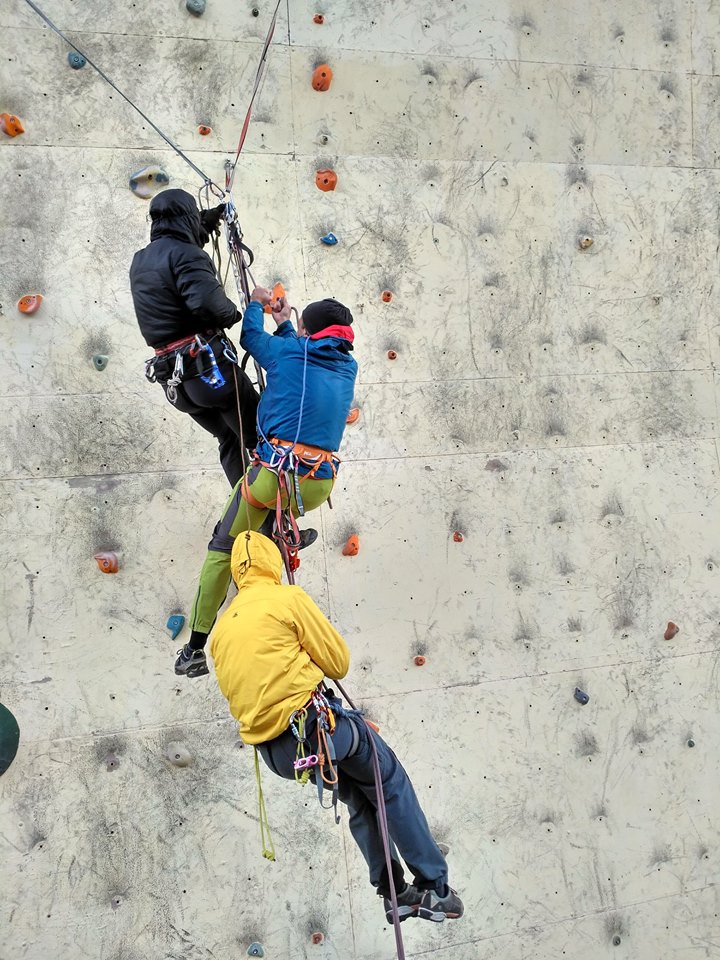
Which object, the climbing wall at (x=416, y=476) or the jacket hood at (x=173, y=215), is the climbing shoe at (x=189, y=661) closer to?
the climbing wall at (x=416, y=476)

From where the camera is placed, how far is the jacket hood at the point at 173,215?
2320mm

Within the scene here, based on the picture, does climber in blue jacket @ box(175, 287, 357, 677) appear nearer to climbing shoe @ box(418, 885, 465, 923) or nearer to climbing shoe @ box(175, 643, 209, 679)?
climbing shoe @ box(175, 643, 209, 679)

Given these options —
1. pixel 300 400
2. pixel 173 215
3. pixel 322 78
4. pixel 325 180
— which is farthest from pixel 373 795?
pixel 322 78

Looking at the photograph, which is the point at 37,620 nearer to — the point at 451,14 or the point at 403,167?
the point at 403,167

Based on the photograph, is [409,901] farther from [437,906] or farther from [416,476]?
[416,476]

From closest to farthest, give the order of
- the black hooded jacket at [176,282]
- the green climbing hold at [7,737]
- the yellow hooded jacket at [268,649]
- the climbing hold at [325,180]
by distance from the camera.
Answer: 1. the yellow hooded jacket at [268,649]
2. the black hooded jacket at [176,282]
3. the green climbing hold at [7,737]
4. the climbing hold at [325,180]

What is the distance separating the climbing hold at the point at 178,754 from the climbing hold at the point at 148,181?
85.2 inches

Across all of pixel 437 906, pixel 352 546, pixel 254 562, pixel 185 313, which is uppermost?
pixel 185 313

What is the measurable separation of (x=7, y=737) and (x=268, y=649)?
166cm

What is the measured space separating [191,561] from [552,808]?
188 centimetres

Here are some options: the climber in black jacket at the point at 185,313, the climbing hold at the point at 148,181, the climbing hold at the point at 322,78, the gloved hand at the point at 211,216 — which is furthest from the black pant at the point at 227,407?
the climbing hold at the point at 322,78

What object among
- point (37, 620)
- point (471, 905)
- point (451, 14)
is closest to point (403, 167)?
point (451, 14)

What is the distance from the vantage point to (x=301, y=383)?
2.25 meters

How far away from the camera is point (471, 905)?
3408mm
